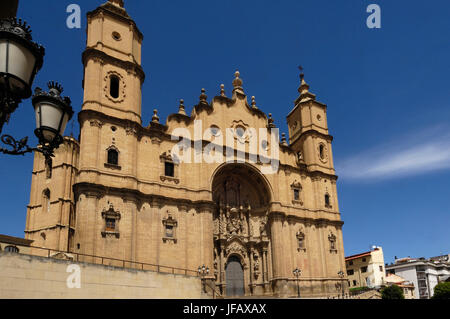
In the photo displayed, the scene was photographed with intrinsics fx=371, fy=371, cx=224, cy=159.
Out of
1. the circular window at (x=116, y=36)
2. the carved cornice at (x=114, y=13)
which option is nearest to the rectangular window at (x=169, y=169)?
the circular window at (x=116, y=36)

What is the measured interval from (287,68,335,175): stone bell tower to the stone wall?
22.8 meters

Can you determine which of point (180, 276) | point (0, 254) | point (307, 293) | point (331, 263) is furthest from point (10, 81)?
point (331, 263)

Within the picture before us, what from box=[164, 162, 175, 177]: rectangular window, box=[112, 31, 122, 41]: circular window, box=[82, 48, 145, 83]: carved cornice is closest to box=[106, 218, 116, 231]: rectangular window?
box=[164, 162, 175, 177]: rectangular window

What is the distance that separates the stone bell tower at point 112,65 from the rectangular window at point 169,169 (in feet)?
14.8

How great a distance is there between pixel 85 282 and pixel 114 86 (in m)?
18.0

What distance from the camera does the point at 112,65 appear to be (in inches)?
1243

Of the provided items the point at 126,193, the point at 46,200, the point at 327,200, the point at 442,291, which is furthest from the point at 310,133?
the point at 46,200

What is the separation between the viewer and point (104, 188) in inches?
1071

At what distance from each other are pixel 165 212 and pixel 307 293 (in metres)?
16.0

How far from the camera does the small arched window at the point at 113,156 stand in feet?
94.5

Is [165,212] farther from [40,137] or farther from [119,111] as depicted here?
[40,137]

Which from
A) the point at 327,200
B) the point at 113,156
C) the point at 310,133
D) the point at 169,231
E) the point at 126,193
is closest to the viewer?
the point at 126,193

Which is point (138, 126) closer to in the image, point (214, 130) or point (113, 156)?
point (113, 156)

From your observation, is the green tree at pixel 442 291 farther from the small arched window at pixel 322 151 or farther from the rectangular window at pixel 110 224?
the rectangular window at pixel 110 224
